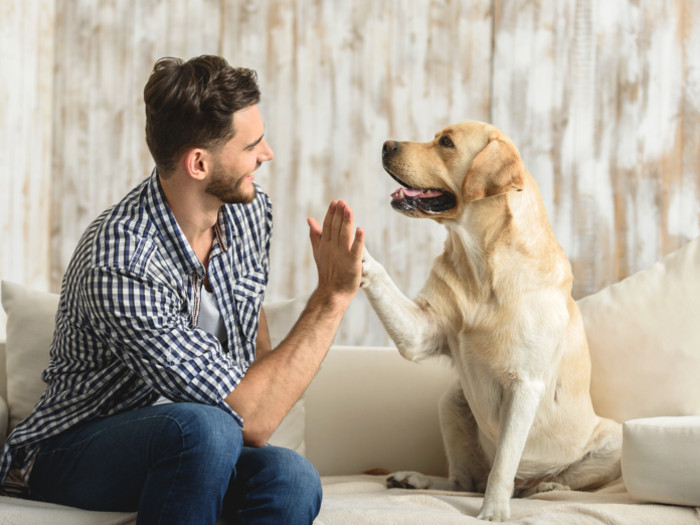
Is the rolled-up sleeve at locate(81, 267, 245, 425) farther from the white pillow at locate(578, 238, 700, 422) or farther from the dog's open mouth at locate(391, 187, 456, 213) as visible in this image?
the white pillow at locate(578, 238, 700, 422)

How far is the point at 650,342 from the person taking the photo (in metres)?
1.89

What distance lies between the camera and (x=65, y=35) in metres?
2.84

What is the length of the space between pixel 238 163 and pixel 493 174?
0.59 meters

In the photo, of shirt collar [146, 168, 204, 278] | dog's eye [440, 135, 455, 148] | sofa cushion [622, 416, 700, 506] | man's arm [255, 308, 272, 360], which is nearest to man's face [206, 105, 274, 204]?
shirt collar [146, 168, 204, 278]

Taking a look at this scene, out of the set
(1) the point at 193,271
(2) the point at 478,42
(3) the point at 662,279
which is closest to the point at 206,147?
(1) the point at 193,271

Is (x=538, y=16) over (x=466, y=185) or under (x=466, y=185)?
over

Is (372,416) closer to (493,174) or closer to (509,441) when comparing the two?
(509,441)

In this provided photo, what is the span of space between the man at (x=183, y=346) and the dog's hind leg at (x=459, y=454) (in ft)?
1.78

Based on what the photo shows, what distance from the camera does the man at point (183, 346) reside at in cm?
131

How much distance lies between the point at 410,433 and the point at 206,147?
40.9 inches

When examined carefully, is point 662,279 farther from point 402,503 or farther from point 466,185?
point 402,503

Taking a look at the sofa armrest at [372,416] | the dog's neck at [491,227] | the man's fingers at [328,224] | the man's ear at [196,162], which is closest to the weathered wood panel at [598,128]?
the sofa armrest at [372,416]

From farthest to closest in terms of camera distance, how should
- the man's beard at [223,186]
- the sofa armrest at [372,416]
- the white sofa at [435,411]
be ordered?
1. the sofa armrest at [372,416]
2. the man's beard at [223,186]
3. the white sofa at [435,411]

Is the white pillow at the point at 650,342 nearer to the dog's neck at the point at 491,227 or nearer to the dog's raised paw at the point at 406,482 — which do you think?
the dog's neck at the point at 491,227
